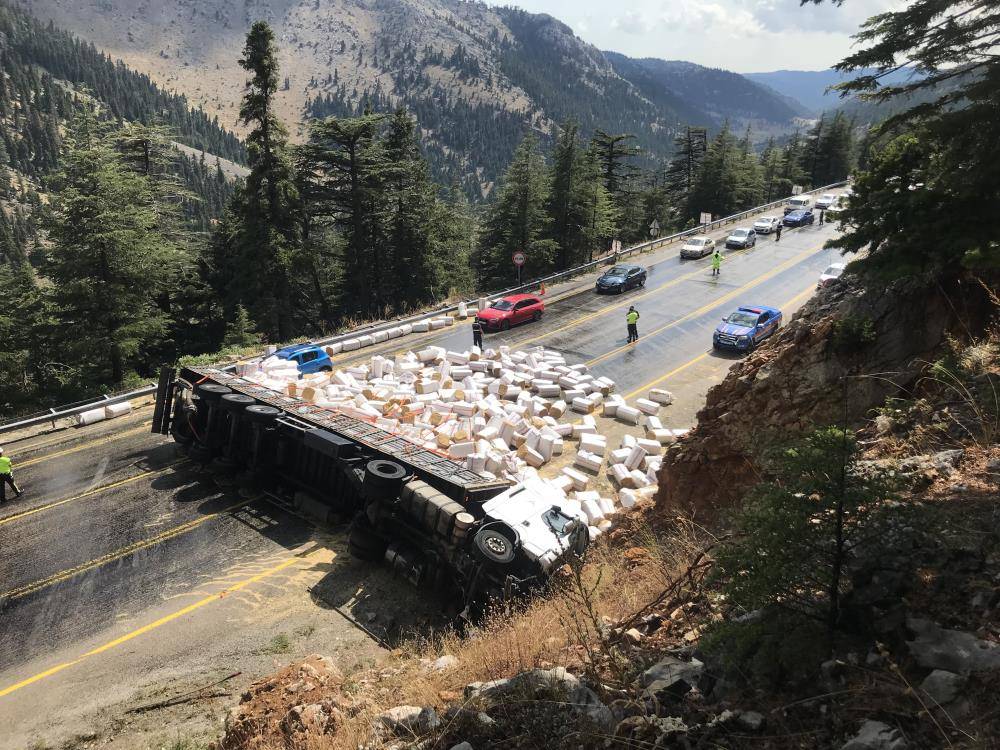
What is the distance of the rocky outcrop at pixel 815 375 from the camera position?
979 cm

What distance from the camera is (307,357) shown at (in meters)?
22.2

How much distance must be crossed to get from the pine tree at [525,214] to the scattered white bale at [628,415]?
25.9m

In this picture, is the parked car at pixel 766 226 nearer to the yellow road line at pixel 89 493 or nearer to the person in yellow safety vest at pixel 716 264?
the person in yellow safety vest at pixel 716 264

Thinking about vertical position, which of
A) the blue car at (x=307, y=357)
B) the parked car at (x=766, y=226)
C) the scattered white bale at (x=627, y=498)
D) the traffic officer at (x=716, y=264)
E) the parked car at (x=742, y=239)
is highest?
the parked car at (x=766, y=226)

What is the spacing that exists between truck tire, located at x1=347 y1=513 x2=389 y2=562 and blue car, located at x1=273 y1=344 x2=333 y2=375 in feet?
36.5

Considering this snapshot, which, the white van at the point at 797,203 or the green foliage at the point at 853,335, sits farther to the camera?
the white van at the point at 797,203

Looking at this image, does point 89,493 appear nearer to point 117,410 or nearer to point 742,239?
point 117,410

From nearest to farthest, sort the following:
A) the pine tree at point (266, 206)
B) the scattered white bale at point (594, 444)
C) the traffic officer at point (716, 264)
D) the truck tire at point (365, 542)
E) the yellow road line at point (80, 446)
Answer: the truck tire at point (365, 542) < the yellow road line at point (80, 446) < the scattered white bale at point (594, 444) < the pine tree at point (266, 206) < the traffic officer at point (716, 264)

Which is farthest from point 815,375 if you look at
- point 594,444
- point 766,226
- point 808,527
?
point 766,226

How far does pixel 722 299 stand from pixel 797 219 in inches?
1094

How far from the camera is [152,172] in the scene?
127 feet

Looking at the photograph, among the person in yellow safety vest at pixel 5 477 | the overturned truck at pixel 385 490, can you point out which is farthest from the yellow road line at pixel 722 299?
the person in yellow safety vest at pixel 5 477

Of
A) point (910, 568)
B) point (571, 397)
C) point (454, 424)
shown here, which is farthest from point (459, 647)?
point (571, 397)

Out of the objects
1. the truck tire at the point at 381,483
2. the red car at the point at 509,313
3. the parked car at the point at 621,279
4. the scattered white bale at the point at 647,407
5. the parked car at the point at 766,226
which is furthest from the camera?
the parked car at the point at 766,226
